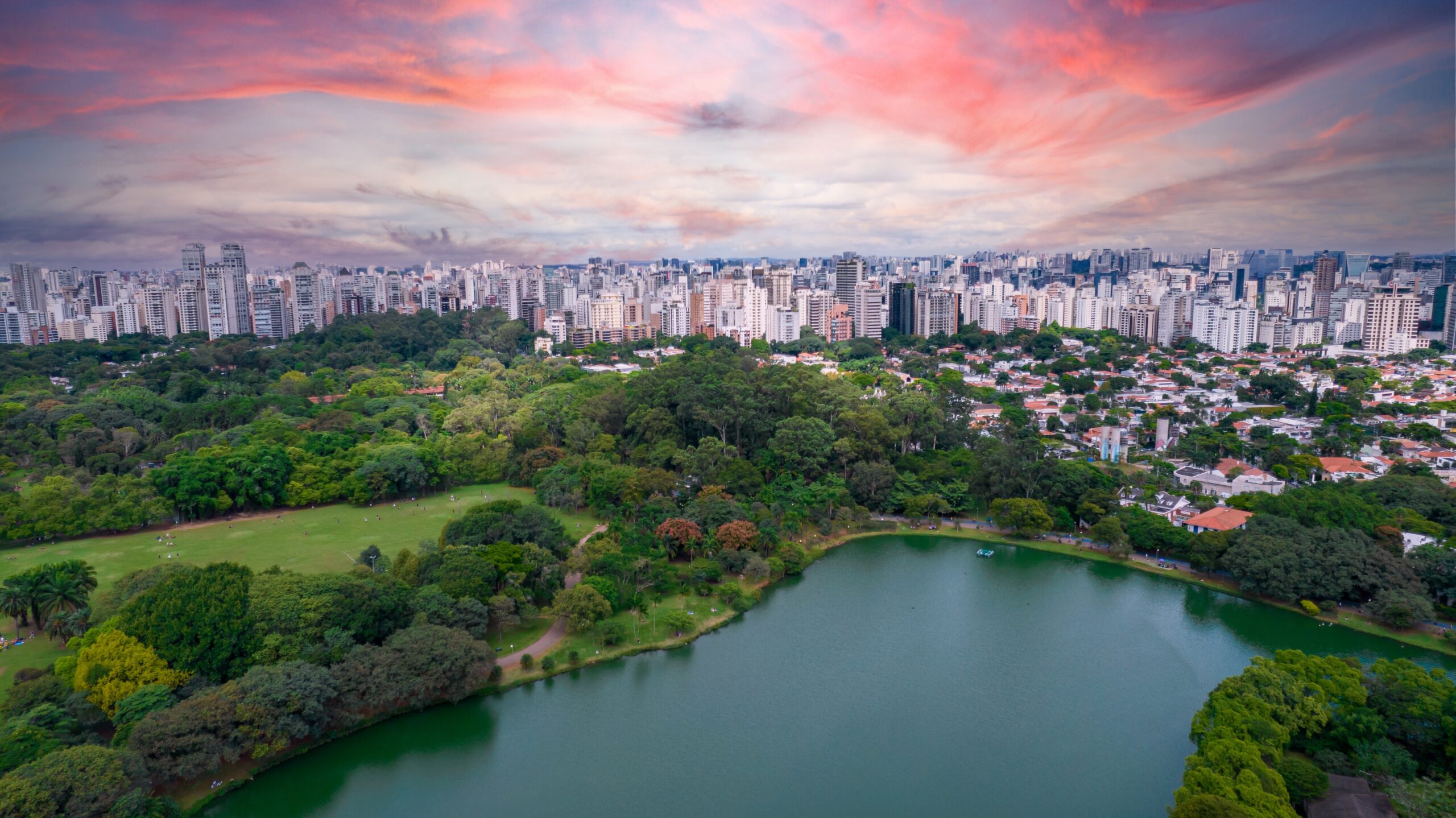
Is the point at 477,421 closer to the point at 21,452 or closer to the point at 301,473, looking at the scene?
the point at 301,473

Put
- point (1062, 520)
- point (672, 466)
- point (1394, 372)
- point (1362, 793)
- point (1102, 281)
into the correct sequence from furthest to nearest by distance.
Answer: point (1102, 281) → point (1394, 372) → point (672, 466) → point (1062, 520) → point (1362, 793)

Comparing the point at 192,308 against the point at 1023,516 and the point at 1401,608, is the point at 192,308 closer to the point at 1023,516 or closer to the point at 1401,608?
the point at 1023,516

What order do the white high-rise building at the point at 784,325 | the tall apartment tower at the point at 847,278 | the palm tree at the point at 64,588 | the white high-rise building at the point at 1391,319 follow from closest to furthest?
the palm tree at the point at 64,588 → the white high-rise building at the point at 1391,319 → the white high-rise building at the point at 784,325 → the tall apartment tower at the point at 847,278

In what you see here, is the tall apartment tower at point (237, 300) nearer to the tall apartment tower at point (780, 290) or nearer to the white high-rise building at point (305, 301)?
the white high-rise building at point (305, 301)

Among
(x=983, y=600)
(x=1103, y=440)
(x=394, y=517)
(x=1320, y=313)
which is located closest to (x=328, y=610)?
(x=394, y=517)

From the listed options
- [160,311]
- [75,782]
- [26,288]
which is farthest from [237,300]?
[75,782]

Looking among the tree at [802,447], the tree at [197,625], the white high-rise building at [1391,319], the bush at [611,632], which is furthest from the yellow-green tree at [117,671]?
the white high-rise building at [1391,319]
